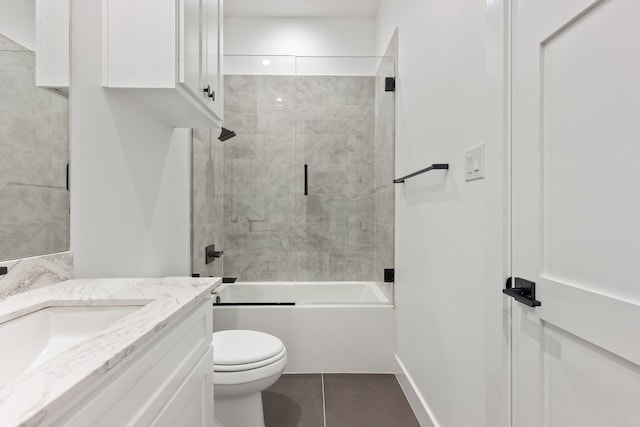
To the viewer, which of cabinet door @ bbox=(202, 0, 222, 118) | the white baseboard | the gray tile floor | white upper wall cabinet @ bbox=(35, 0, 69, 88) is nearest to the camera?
white upper wall cabinet @ bbox=(35, 0, 69, 88)

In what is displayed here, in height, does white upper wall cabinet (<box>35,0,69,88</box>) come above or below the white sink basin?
above

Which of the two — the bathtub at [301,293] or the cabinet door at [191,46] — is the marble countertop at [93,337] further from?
the bathtub at [301,293]

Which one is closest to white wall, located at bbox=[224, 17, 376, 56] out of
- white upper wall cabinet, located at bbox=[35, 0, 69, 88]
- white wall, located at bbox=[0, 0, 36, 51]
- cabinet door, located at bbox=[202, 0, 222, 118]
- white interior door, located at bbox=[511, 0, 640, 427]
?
cabinet door, located at bbox=[202, 0, 222, 118]

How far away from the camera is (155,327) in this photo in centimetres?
74

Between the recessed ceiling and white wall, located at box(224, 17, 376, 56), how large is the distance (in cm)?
5

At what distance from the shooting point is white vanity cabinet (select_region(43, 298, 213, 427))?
0.56m

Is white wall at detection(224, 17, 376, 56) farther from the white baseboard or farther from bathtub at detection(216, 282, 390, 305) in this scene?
the white baseboard

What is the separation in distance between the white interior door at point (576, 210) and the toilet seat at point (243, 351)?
98 centimetres

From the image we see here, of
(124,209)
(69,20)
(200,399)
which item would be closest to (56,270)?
(124,209)

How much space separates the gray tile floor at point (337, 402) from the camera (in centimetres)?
174

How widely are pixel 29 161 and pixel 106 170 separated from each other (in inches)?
10.6

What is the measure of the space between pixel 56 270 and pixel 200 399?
66 cm

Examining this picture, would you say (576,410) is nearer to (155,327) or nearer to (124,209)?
(155,327)

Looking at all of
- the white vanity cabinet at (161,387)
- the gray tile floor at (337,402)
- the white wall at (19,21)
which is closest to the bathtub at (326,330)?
the gray tile floor at (337,402)
